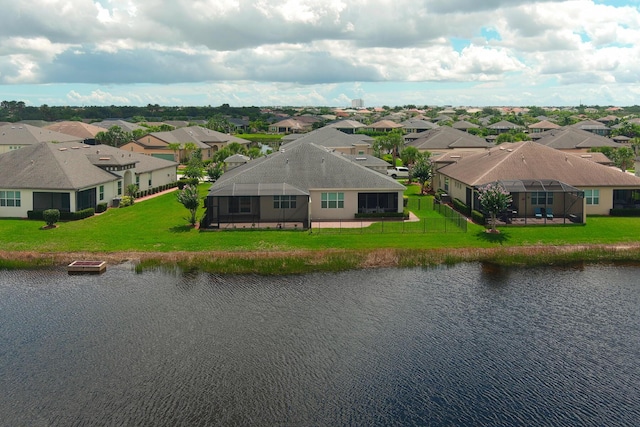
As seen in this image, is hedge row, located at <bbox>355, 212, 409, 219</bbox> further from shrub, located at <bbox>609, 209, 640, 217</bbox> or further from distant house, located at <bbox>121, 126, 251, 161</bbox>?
distant house, located at <bbox>121, 126, 251, 161</bbox>

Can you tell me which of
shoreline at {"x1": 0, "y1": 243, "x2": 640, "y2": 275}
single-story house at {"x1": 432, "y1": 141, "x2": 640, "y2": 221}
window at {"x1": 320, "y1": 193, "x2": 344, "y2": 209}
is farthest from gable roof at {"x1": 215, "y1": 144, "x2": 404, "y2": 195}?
shoreline at {"x1": 0, "y1": 243, "x2": 640, "y2": 275}

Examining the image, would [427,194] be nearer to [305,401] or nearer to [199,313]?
[199,313]

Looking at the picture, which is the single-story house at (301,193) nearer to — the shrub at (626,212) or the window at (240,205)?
the window at (240,205)

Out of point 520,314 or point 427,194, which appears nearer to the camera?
point 520,314

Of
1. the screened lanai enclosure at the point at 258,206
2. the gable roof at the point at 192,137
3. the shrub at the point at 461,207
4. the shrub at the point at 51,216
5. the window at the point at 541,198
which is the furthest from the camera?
the gable roof at the point at 192,137

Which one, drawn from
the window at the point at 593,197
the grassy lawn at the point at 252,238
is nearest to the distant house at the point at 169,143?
the grassy lawn at the point at 252,238

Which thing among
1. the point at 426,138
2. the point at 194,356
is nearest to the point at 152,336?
the point at 194,356
